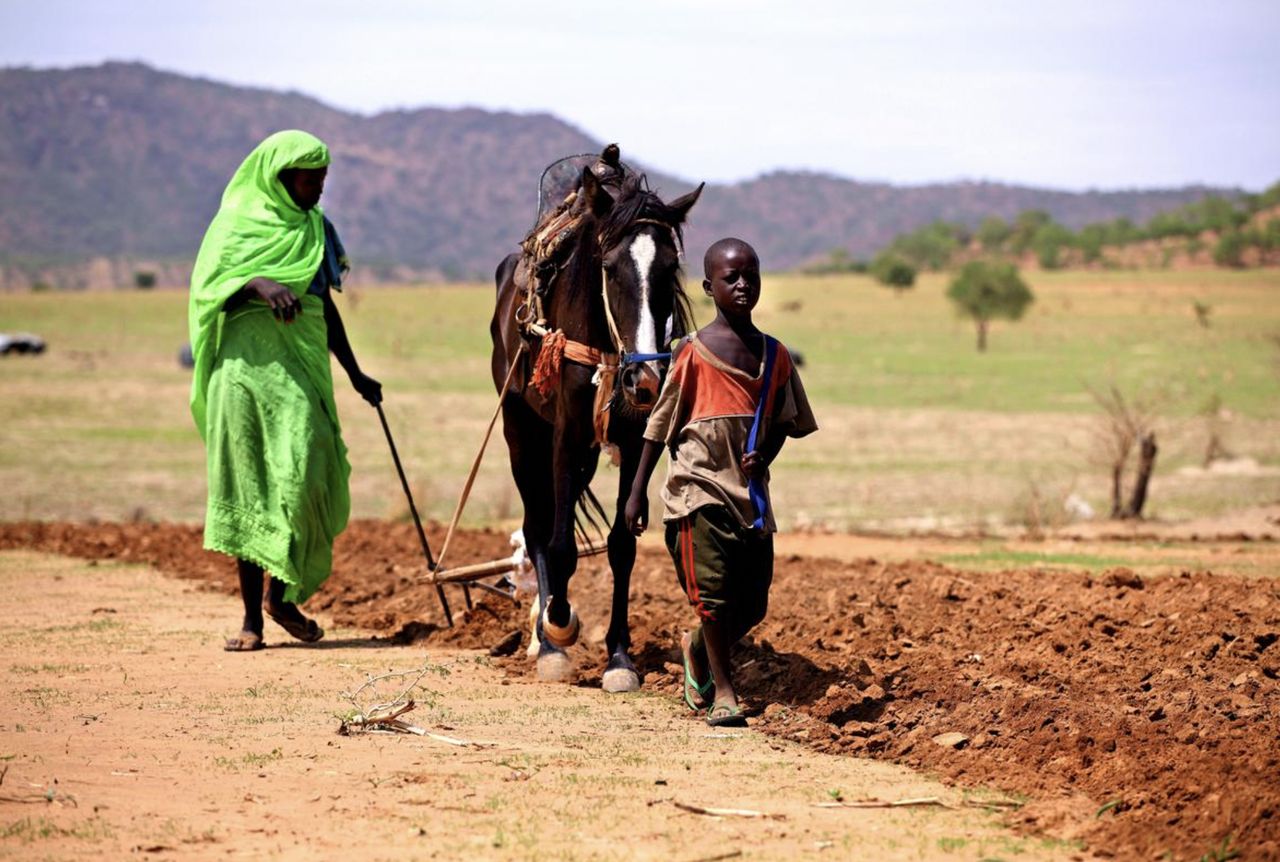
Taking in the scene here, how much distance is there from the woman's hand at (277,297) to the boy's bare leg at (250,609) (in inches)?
53.3

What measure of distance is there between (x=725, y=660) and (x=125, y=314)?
5804cm

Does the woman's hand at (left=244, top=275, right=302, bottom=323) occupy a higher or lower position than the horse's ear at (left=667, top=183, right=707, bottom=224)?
lower

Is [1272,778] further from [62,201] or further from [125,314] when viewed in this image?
[62,201]

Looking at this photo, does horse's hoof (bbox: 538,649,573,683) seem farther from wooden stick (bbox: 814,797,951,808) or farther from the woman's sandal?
wooden stick (bbox: 814,797,951,808)

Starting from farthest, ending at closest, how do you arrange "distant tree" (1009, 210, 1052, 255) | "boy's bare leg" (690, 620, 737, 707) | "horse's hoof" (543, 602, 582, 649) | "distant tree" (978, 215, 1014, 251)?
"distant tree" (978, 215, 1014, 251)
"distant tree" (1009, 210, 1052, 255)
"horse's hoof" (543, 602, 582, 649)
"boy's bare leg" (690, 620, 737, 707)

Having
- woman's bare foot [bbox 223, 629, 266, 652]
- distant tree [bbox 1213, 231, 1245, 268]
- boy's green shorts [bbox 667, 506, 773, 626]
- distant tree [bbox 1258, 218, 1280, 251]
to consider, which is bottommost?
woman's bare foot [bbox 223, 629, 266, 652]

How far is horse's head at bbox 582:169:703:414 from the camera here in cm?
737

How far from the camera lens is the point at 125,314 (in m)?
61.5

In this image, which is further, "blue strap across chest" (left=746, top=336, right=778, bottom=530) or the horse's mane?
the horse's mane

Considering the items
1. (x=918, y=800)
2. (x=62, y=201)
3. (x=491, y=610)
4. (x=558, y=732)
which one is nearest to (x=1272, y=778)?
(x=918, y=800)

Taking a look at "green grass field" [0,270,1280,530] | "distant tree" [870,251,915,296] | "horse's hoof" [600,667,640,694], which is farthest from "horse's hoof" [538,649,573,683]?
"distant tree" [870,251,915,296]

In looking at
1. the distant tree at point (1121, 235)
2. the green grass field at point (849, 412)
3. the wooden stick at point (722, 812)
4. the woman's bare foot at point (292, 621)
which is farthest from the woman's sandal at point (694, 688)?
the distant tree at point (1121, 235)

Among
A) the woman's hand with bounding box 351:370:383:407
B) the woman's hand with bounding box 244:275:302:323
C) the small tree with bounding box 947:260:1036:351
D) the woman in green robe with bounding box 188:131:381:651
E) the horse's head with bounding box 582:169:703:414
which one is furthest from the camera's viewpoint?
the small tree with bounding box 947:260:1036:351

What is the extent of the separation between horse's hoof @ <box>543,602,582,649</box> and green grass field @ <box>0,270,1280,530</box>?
709 centimetres
